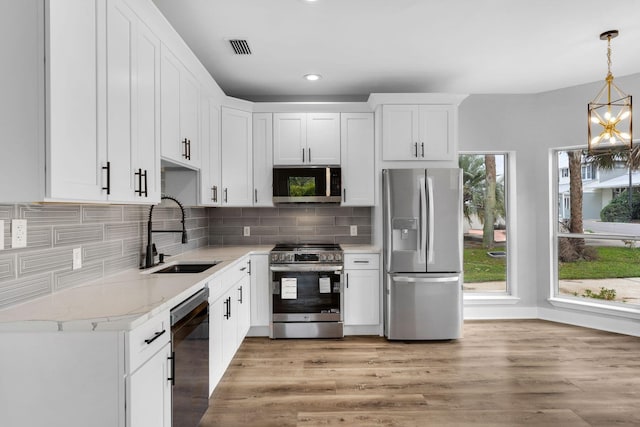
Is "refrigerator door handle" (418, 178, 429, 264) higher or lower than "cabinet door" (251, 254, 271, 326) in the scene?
higher

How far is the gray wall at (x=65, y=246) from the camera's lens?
156 centimetres

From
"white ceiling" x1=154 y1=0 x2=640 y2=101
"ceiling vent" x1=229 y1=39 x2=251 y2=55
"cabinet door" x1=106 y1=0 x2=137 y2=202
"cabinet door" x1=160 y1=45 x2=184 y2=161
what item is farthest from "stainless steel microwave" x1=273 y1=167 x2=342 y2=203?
"cabinet door" x1=106 y1=0 x2=137 y2=202

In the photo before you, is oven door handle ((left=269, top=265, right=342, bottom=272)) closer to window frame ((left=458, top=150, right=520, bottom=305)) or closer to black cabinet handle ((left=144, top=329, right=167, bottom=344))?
window frame ((left=458, top=150, right=520, bottom=305))

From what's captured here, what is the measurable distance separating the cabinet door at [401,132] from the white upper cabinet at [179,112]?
1.85m

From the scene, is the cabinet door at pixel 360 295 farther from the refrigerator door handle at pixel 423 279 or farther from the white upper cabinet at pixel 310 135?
the white upper cabinet at pixel 310 135

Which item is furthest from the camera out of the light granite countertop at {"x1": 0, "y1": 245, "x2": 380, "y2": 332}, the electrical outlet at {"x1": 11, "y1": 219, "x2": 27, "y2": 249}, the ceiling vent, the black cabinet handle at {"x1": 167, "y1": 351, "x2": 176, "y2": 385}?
the ceiling vent

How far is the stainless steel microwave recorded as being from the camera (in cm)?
396

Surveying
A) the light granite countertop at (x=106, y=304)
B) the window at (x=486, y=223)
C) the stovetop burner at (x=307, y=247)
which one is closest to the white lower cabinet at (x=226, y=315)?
the light granite countertop at (x=106, y=304)

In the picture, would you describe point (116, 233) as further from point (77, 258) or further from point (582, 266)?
point (582, 266)

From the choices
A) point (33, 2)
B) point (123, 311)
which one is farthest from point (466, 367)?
point (33, 2)

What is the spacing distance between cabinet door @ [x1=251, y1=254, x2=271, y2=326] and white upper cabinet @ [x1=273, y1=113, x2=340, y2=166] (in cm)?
114

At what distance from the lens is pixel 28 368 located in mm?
1308

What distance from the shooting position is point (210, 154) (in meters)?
3.54

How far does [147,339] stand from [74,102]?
941 mm
